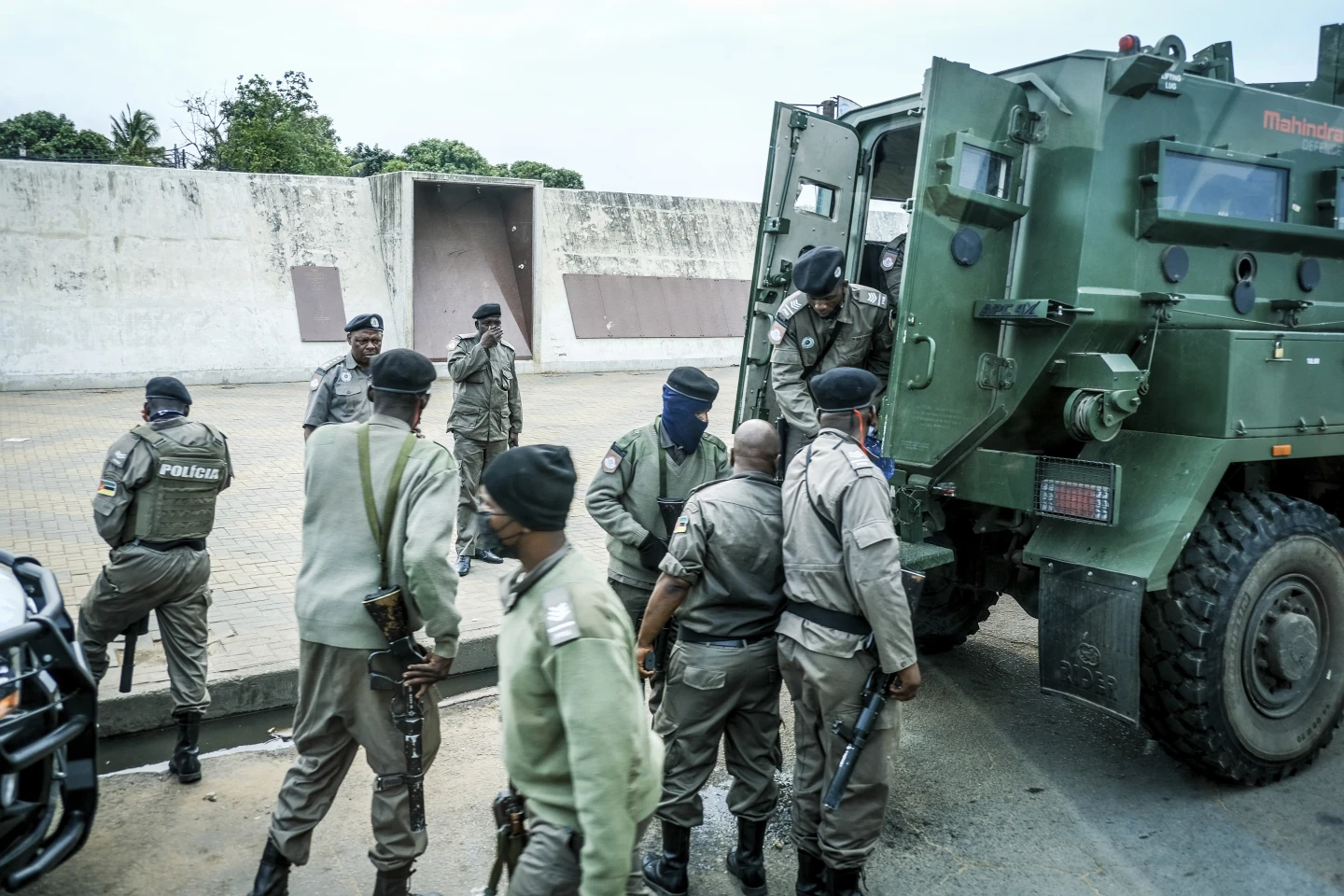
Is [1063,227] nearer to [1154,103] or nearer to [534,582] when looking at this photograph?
[1154,103]

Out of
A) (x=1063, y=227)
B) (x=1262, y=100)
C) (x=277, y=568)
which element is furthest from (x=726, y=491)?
(x=277, y=568)

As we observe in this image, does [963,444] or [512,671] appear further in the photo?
[963,444]

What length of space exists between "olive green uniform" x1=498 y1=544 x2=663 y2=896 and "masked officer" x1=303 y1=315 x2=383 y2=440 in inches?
144

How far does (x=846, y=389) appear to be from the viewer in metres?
3.34

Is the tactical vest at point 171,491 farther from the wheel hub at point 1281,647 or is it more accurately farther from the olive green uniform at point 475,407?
the wheel hub at point 1281,647

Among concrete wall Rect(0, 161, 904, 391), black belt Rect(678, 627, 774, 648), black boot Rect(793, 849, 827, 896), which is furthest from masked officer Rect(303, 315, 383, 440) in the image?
concrete wall Rect(0, 161, 904, 391)

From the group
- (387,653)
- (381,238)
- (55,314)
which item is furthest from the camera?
(381,238)

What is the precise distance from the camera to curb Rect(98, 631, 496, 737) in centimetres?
450

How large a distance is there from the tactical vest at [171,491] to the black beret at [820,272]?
2.50 metres

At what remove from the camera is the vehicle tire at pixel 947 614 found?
17.8ft

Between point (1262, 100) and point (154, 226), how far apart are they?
1455cm

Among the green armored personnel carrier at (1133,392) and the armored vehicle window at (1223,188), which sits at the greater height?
the armored vehicle window at (1223,188)

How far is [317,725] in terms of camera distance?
10.2ft

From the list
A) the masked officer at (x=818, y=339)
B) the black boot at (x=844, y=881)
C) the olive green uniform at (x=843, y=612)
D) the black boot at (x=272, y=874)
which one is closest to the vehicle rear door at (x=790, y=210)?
the masked officer at (x=818, y=339)
